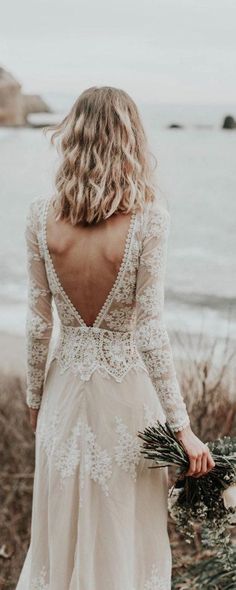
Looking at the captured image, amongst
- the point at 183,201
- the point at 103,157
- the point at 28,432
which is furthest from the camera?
the point at 183,201

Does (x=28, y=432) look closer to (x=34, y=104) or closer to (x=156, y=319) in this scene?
(x=156, y=319)

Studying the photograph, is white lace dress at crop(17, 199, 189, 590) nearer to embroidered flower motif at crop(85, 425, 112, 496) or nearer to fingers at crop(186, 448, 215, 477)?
embroidered flower motif at crop(85, 425, 112, 496)

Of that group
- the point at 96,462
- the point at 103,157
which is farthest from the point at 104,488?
the point at 103,157

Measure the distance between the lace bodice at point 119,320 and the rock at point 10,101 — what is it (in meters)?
8.87

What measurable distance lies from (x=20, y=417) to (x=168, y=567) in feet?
11.4

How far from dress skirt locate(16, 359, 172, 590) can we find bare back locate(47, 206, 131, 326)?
0.21 metres

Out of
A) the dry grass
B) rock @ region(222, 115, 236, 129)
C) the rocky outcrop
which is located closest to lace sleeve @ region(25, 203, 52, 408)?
the dry grass

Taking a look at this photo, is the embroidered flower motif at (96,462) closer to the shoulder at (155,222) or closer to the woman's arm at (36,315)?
the woman's arm at (36,315)

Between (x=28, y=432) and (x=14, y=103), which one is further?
(x=14, y=103)

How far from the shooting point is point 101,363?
2422 mm

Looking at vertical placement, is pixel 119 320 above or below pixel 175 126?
below

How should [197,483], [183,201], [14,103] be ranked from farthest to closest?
1. [183,201]
2. [14,103]
3. [197,483]

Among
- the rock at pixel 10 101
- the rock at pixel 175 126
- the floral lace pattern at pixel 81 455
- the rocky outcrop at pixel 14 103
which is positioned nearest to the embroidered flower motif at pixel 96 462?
the floral lace pattern at pixel 81 455

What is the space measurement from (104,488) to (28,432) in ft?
11.6
